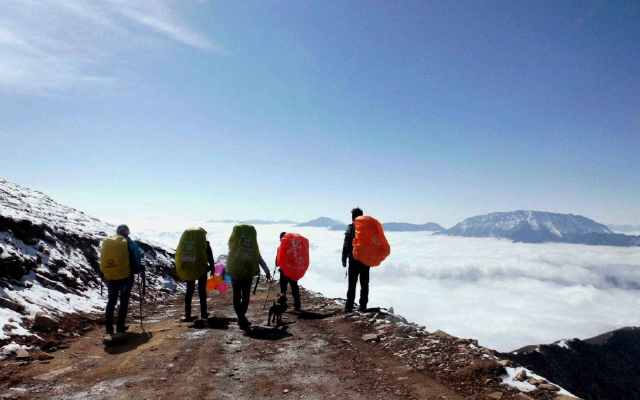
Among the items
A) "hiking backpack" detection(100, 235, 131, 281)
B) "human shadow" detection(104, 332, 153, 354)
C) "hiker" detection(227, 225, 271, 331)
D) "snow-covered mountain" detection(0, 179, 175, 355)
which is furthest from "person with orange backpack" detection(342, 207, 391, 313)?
"snow-covered mountain" detection(0, 179, 175, 355)

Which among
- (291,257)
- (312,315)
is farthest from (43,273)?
(312,315)

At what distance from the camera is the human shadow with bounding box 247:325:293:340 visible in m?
9.94

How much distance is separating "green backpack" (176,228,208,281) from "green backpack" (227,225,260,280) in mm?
1561

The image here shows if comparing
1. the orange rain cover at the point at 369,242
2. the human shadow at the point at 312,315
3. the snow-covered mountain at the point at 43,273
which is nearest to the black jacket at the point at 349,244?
the orange rain cover at the point at 369,242

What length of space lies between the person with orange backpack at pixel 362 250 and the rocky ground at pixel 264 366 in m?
2.03

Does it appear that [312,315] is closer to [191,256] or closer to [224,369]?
[191,256]

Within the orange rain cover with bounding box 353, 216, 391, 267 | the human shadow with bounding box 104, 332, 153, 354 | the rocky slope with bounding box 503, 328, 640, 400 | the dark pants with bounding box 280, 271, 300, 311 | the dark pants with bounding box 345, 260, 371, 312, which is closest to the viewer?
the human shadow with bounding box 104, 332, 153, 354

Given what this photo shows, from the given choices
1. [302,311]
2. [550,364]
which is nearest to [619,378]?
[550,364]

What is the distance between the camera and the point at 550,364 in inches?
6398

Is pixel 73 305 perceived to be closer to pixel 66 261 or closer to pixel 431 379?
pixel 66 261

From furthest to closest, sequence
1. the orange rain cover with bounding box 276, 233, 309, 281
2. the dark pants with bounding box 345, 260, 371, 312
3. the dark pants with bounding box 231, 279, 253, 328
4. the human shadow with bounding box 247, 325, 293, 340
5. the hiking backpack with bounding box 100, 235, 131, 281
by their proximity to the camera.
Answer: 1. the orange rain cover with bounding box 276, 233, 309, 281
2. the dark pants with bounding box 345, 260, 371, 312
3. the dark pants with bounding box 231, 279, 253, 328
4. the hiking backpack with bounding box 100, 235, 131, 281
5. the human shadow with bounding box 247, 325, 293, 340

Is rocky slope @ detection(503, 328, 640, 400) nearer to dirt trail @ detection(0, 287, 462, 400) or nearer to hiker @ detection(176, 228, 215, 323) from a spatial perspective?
hiker @ detection(176, 228, 215, 323)

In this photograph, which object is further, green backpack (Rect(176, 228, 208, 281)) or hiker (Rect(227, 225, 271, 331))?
green backpack (Rect(176, 228, 208, 281))

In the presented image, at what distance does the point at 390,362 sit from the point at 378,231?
589 cm
